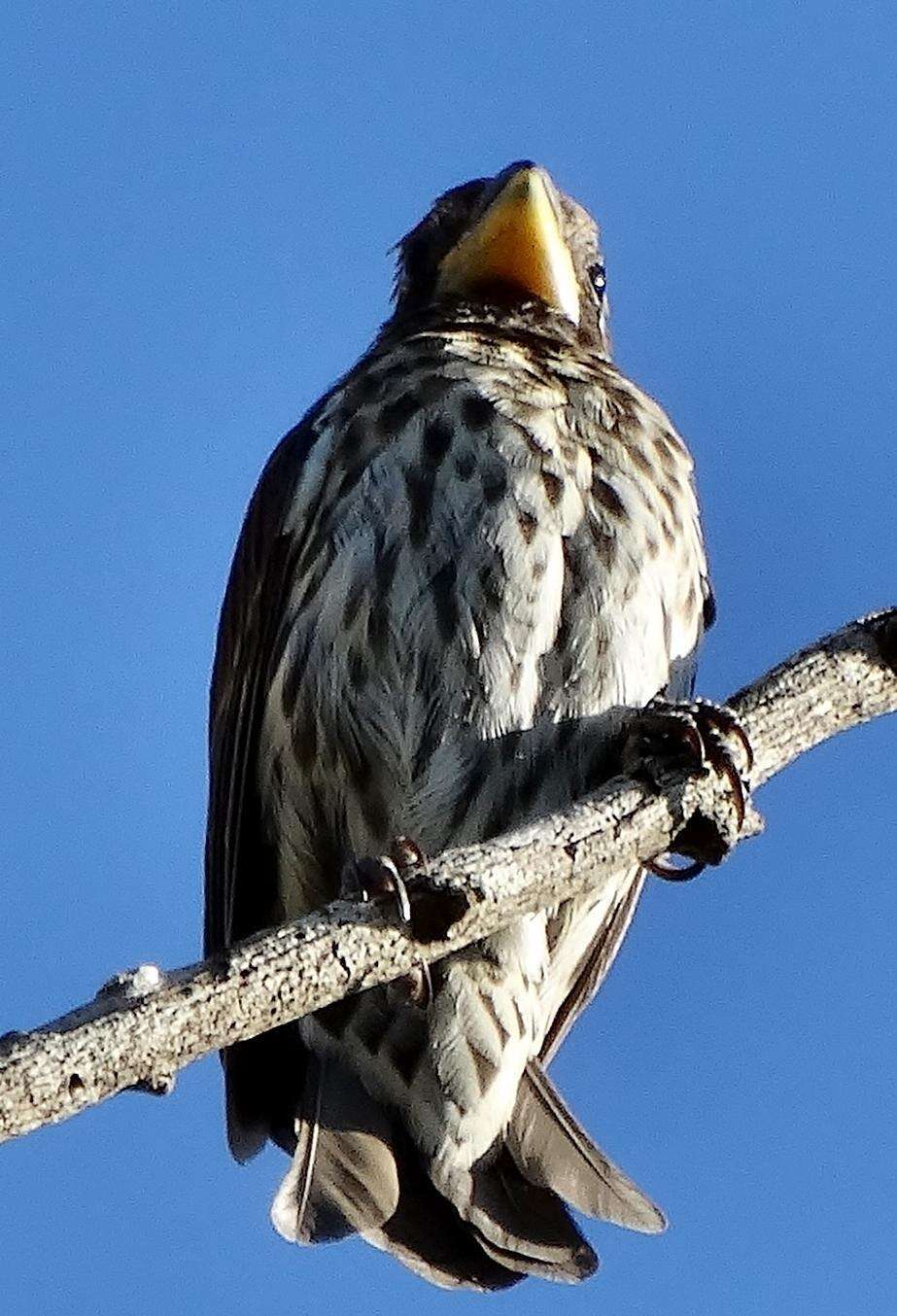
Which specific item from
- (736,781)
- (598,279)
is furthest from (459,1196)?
(598,279)

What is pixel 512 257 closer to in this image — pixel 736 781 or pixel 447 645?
pixel 447 645

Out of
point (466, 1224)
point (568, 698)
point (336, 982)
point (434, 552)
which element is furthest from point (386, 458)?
point (336, 982)

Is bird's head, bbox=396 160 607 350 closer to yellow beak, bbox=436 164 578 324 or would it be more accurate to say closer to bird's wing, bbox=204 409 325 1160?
yellow beak, bbox=436 164 578 324

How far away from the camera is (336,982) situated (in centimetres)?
269

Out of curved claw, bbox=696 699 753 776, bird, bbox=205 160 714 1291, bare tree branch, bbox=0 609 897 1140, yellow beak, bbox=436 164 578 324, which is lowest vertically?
bare tree branch, bbox=0 609 897 1140

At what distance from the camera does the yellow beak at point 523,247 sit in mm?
5066

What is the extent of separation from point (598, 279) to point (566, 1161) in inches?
86.3

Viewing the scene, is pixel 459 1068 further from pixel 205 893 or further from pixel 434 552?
pixel 434 552

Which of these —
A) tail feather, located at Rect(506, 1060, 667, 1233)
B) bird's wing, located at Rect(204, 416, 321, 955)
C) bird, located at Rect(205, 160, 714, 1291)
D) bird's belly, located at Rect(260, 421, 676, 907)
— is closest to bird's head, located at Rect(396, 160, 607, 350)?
bird, located at Rect(205, 160, 714, 1291)

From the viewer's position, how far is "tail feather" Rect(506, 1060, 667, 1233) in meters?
4.01

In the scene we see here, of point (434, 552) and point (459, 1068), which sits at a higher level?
point (434, 552)

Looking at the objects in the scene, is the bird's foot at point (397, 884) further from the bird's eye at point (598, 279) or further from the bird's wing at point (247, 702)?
the bird's eye at point (598, 279)

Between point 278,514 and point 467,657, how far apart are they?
2.09 feet

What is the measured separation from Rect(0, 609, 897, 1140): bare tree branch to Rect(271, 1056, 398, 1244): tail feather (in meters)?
1.10
